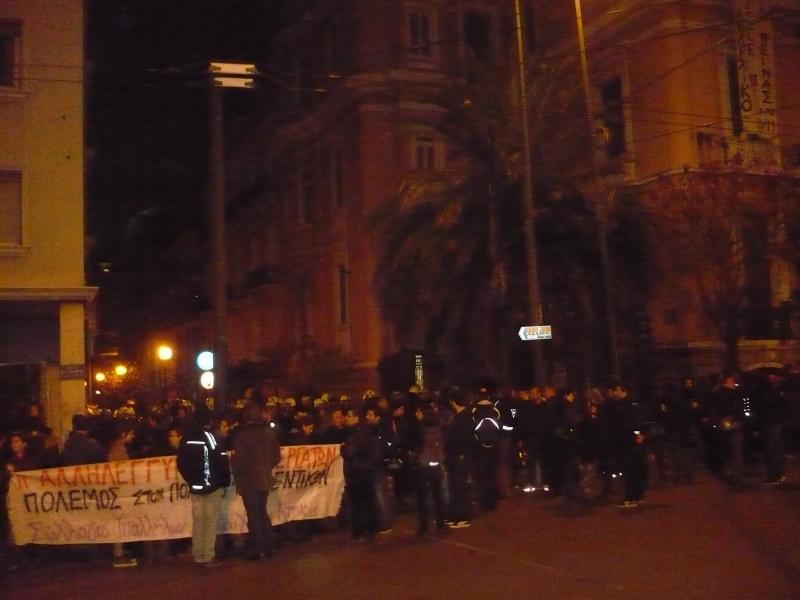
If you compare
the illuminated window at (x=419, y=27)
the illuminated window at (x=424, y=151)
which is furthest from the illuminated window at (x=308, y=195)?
the illuminated window at (x=419, y=27)

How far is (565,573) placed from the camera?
9.88 meters

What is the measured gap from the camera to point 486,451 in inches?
550

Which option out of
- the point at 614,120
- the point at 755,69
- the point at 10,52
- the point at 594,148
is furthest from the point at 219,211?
the point at 755,69

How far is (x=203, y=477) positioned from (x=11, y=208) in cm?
954

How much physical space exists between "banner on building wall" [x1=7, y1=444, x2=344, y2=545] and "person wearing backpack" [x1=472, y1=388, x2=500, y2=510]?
329cm

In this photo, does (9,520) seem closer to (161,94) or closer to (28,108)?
(28,108)

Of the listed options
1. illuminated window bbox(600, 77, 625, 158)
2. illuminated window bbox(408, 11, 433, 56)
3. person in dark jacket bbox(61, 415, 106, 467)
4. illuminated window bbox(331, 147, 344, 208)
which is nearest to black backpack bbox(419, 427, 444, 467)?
person in dark jacket bbox(61, 415, 106, 467)

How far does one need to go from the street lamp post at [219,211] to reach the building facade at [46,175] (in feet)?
21.1

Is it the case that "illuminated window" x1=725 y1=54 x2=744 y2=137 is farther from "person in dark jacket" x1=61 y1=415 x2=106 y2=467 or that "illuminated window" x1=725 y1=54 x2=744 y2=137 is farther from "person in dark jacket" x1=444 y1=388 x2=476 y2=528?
"person in dark jacket" x1=61 y1=415 x2=106 y2=467

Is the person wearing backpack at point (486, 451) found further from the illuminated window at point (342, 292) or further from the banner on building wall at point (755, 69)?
the illuminated window at point (342, 292)

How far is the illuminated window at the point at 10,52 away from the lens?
746 inches

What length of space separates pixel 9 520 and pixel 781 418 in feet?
33.8

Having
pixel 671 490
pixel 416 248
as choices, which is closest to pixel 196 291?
pixel 416 248

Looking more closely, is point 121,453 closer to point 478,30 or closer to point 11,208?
point 11,208
